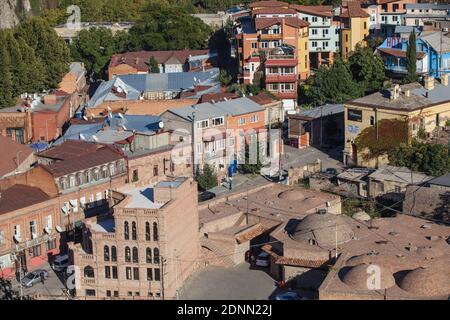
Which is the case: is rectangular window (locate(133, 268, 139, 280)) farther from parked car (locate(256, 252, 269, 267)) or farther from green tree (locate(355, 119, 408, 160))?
green tree (locate(355, 119, 408, 160))

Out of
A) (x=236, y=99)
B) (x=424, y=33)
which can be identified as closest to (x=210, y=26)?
(x=424, y=33)

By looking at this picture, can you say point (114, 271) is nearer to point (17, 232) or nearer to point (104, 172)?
point (17, 232)

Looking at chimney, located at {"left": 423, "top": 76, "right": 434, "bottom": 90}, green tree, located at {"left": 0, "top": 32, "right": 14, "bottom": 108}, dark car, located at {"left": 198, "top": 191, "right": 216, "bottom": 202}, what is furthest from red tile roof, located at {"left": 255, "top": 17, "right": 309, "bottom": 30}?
dark car, located at {"left": 198, "top": 191, "right": 216, "bottom": 202}

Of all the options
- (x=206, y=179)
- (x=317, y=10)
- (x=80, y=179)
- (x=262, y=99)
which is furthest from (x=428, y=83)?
(x=80, y=179)

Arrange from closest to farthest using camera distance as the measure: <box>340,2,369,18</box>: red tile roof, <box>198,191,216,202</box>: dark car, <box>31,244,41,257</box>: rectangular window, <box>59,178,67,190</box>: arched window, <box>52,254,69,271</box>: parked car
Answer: <box>52,254,69,271</box>: parked car → <box>31,244,41,257</box>: rectangular window → <box>59,178,67,190</box>: arched window → <box>198,191,216,202</box>: dark car → <box>340,2,369,18</box>: red tile roof

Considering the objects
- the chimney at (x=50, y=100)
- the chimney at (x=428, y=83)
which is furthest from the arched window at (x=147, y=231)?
the chimney at (x=50, y=100)

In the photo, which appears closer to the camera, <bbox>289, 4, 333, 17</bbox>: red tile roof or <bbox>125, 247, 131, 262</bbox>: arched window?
<bbox>125, 247, 131, 262</bbox>: arched window
